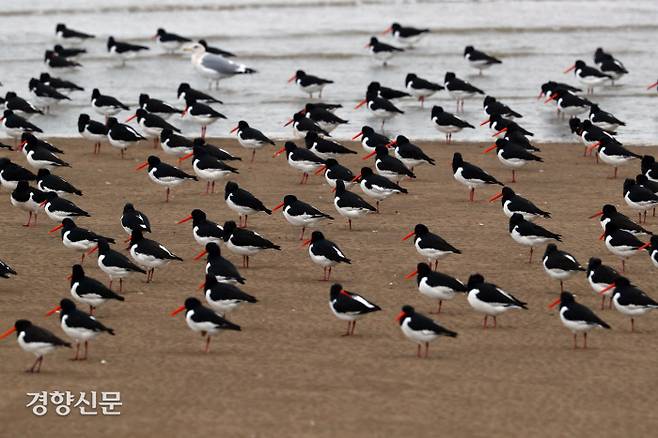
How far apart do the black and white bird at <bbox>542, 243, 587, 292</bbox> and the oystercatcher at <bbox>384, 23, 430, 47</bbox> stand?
25.0 m

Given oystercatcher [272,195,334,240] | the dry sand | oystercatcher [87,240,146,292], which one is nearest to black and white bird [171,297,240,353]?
the dry sand

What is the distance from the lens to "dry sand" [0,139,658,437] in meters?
13.0

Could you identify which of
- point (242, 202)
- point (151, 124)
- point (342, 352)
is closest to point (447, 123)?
point (151, 124)

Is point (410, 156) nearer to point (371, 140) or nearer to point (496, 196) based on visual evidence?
point (371, 140)

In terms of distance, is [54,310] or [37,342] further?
[54,310]

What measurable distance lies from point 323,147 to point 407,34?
17585mm

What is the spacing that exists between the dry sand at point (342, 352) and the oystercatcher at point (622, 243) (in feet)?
1.29

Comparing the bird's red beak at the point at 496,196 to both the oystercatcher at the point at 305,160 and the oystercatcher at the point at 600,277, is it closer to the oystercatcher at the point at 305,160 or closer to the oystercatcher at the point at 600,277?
the oystercatcher at the point at 305,160

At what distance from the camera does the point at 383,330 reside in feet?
52.5

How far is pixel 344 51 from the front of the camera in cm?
4144

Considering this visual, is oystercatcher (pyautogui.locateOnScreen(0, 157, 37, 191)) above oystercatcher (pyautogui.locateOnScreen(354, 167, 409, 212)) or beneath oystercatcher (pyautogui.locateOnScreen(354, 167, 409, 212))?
beneath

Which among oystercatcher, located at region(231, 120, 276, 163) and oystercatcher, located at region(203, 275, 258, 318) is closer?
oystercatcher, located at region(203, 275, 258, 318)

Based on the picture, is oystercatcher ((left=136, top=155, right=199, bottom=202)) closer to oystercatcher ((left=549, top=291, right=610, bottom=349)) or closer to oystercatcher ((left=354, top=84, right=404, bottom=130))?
oystercatcher ((left=354, top=84, right=404, bottom=130))

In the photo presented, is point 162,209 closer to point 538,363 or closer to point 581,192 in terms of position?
point 581,192
